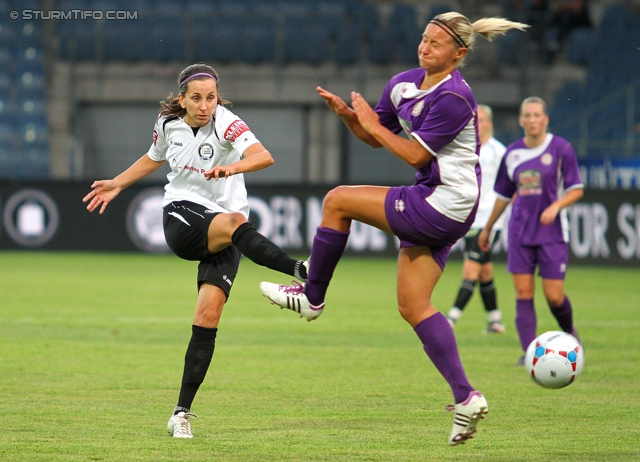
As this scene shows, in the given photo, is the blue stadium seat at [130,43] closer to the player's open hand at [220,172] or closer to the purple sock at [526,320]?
the purple sock at [526,320]

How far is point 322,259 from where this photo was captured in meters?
5.28

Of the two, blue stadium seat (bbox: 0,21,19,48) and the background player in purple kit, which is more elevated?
blue stadium seat (bbox: 0,21,19,48)

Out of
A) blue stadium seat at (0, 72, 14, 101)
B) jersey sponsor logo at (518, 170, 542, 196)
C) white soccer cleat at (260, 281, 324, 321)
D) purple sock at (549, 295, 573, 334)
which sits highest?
blue stadium seat at (0, 72, 14, 101)

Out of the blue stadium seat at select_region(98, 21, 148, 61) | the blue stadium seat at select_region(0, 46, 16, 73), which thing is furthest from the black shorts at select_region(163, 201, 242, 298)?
the blue stadium seat at select_region(0, 46, 16, 73)

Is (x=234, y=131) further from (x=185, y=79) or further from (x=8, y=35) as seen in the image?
(x=8, y=35)

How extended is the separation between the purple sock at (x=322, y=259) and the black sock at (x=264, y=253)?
0.61 feet

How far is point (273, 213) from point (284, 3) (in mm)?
8207

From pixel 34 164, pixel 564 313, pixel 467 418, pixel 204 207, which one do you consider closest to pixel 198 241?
pixel 204 207

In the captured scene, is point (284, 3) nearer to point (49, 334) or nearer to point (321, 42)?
point (321, 42)

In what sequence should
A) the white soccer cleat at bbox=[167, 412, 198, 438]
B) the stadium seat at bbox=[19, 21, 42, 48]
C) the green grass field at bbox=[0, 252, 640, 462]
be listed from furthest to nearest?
the stadium seat at bbox=[19, 21, 42, 48] → the white soccer cleat at bbox=[167, 412, 198, 438] → the green grass field at bbox=[0, 252, 640, 462]

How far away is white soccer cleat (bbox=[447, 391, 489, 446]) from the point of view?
4.98m

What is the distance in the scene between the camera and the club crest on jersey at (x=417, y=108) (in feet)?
16.7

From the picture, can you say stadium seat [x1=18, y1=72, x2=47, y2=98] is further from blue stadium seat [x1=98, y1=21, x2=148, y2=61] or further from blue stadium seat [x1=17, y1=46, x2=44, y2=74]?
blue stadium seat [x1=98, y1=21, x2=148, y2=61]

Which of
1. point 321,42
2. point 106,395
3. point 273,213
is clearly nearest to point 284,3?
point 321,42
